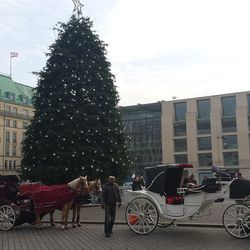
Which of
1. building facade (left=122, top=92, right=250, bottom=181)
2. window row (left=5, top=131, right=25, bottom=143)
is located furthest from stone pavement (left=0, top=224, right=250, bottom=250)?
window row (left=5, top=131, right=25, bottom=143)

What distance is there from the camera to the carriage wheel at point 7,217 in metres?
15.3

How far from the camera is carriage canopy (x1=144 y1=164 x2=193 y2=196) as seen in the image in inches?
564

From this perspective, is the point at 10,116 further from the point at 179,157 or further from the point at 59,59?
the point at 59,59

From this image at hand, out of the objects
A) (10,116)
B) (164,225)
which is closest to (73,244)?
(164,225)

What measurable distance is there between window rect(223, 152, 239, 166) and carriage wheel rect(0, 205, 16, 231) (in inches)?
2968

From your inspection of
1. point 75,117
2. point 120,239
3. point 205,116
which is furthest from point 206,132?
point 120,239

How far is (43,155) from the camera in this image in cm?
2584

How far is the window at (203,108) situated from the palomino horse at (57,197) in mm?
79181

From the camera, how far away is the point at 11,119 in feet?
332

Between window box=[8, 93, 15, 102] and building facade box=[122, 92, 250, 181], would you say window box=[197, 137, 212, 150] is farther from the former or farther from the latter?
window box=[8, 93, 15, 102]

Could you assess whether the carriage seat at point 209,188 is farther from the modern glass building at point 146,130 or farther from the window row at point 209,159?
the modern glass building at point 146,130

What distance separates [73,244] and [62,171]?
13225 mm

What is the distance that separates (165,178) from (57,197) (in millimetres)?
3791

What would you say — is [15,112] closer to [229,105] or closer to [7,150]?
[7,150]
